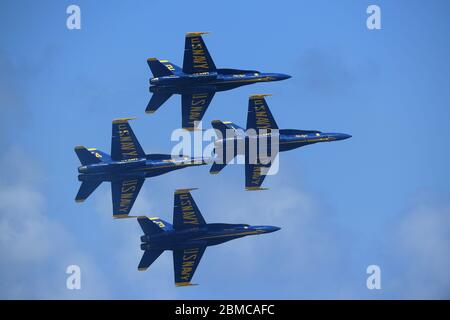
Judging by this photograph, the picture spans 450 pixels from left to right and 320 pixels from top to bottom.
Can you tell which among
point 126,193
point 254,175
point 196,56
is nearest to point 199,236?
point 126,193

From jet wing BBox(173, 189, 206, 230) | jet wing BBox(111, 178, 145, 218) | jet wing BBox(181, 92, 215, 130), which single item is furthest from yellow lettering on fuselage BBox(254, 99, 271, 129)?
jet wing BBox(111, 178, 145, 218)

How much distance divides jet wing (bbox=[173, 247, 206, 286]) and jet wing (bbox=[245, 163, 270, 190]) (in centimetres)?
1055

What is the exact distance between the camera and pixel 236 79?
166000 mm

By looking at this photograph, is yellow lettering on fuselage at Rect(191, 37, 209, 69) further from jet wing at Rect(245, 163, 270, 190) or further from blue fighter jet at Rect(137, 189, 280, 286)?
blue fighter jet at Rect(137, 189, 280, 286)

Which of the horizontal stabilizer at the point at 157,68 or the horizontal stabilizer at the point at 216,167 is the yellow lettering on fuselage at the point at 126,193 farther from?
the horizontal stabilizer at the point at 157,68

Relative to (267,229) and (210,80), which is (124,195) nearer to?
(210,80)

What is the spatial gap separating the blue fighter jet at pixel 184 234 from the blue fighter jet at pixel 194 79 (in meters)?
10.8

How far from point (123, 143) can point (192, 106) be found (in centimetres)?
912

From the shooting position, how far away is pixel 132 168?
163875mm

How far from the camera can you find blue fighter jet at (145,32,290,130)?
16300cm
